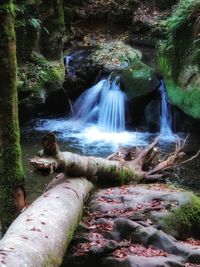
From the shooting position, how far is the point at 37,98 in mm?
13367

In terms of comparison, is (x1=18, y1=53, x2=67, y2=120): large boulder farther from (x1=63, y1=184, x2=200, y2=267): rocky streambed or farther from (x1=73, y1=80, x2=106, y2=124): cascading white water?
(x1=63, y1=184, x2=200, y2=267): rocky streambed

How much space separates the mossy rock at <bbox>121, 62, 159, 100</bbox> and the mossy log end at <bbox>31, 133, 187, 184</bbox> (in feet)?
18.2

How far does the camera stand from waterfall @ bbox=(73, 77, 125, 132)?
14.3m

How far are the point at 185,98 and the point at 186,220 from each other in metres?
6.88

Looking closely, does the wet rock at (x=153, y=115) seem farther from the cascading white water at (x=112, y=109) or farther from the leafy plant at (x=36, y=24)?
the leafy plant at (x=36, y=24)

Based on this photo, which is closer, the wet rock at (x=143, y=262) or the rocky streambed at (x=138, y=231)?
the wet rock at (x=143, y=262)

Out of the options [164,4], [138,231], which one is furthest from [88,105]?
[138,231]

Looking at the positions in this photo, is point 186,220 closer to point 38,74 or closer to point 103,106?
point 38,74

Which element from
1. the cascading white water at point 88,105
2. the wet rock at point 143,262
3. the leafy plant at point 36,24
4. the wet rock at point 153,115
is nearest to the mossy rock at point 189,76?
the wet rock at point 153,115

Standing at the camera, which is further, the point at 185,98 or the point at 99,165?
the point at 185,98

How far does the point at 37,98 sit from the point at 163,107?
381 cm

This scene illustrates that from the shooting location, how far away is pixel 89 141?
12.9 m

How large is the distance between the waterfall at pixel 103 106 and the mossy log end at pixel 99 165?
5.70 metres

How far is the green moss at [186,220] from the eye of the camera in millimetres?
5316
